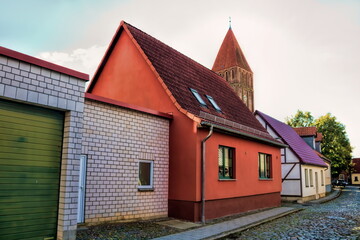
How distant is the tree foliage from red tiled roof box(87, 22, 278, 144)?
105 ft

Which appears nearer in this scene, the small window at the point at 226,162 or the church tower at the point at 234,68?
the small window at the point at 226,162

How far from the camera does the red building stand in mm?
10500

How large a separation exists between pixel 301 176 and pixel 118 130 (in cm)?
1494

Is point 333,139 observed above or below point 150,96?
above

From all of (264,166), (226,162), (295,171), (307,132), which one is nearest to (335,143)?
(307,132)

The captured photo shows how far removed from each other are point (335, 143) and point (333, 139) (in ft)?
4.04

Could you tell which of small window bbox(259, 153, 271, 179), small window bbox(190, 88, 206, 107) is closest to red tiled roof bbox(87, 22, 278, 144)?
small window bbox(190, 88, 206, 107)

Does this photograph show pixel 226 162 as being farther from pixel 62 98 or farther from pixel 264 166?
pixel 62 98

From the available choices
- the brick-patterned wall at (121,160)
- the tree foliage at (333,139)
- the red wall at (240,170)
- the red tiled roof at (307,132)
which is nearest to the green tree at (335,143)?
the tree foliage at (333,139)

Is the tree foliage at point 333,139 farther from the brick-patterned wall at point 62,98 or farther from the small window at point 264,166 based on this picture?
the brick-patterned wall at point 62,98

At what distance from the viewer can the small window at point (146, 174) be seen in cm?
1016

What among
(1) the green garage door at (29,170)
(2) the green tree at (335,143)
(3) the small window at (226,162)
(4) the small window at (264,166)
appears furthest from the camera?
(2) the green tree at (335,143)

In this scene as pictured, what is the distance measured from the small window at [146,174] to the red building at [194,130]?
860 mm

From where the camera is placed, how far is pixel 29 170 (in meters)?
5.82
